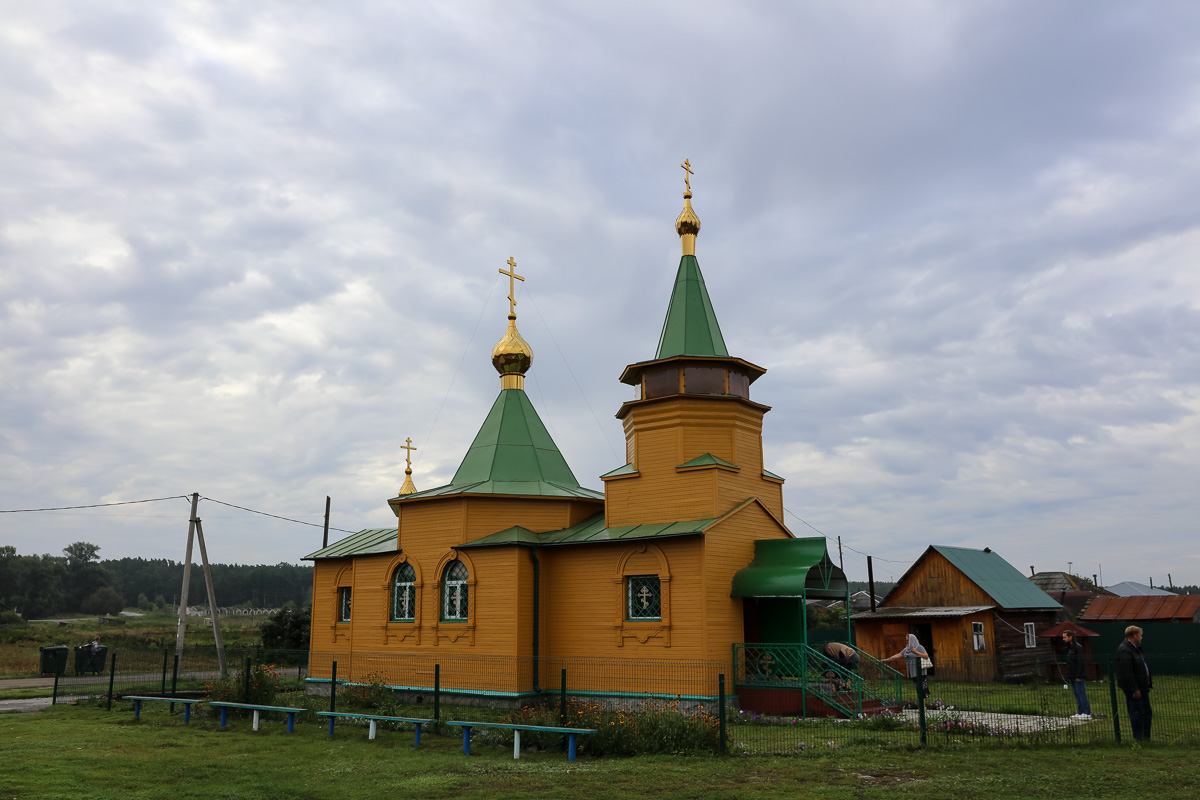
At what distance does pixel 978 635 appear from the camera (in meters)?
24.0

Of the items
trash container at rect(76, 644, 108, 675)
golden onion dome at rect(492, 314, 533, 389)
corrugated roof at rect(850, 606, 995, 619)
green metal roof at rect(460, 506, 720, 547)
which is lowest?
trash container at rect(76, 644, 108, 675)

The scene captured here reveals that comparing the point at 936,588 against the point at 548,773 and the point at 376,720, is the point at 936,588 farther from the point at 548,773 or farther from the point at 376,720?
the point at 548,773

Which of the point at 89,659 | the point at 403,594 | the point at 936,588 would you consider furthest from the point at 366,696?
the point at 936,588

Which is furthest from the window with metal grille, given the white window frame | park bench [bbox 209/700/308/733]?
park bench [bbox 209/700/308/733]

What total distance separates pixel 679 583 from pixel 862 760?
560cm

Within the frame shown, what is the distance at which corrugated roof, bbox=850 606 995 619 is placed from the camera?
23.6 metres

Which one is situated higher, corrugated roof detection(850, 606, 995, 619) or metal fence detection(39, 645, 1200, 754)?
corrugated roof detection(850, 606, 995, 619)

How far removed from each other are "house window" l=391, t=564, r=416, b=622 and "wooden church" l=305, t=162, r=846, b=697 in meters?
0.05

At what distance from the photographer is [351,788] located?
9.61 meters

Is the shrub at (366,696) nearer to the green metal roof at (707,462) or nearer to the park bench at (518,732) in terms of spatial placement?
the park bench at (518,732)

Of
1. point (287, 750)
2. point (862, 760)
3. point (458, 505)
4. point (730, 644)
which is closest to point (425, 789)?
point (287, 750)

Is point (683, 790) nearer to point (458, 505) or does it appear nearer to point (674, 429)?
point (674, 429)

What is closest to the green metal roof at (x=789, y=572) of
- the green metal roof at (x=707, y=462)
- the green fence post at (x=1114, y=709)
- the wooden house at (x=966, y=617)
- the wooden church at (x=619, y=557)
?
the wooden church at (x=619, y=557)

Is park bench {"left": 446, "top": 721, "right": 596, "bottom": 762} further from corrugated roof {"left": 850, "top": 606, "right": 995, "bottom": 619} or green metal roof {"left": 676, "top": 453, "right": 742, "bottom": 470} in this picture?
corrugated roof {"left": 850, "top": 606, "right": 995, "bottom": 619}
